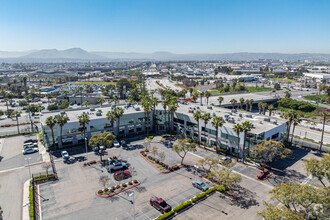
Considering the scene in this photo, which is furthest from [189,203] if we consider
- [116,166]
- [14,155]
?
[14,155]

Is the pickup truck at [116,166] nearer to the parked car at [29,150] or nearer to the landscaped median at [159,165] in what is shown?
the landscaped median at [159,165]

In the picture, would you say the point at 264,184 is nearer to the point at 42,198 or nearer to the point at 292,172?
the point at 292,172

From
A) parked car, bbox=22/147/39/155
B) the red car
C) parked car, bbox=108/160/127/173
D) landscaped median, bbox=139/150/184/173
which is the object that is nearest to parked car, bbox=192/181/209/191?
landscaped median, bbox=139/150/184/173

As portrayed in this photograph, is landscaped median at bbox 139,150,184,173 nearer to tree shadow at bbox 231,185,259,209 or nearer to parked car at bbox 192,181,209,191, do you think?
parked car at bbox 192,181,209,191

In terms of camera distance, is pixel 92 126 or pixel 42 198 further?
pixel 92 126

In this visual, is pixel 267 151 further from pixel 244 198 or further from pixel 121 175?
pixel 121 175

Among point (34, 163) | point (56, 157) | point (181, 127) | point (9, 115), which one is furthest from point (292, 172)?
point (9, 115)

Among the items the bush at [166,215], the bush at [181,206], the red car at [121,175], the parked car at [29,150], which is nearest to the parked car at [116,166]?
the red car at [121,175]
